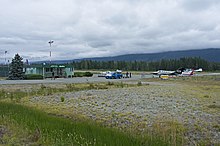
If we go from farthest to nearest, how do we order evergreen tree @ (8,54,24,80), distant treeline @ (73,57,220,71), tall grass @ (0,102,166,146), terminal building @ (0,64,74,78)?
distant treeline @ (73,57,220,71)
terminal building @ (0,64,74,78)
evergreen tree @ (8,54,24,80)
tall grass @ (0,102,166,146)

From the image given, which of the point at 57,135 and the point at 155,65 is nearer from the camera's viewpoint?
the point at 57,135

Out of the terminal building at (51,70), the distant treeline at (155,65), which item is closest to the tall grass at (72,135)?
the terminal building at (51,70)

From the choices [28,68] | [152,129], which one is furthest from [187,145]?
[28,68]

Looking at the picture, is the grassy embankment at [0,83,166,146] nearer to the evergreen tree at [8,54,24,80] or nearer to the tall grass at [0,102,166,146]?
the tall grass at [0,102,166,146]

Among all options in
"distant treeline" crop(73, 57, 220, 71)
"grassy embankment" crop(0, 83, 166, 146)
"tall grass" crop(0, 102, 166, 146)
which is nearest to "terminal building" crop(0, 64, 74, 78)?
"grassy embankment" crop(0, 83, 166, 146)

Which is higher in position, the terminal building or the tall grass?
the terminal building

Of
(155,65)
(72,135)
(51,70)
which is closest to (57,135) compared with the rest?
(72,135)

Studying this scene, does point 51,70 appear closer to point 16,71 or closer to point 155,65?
point 16,71

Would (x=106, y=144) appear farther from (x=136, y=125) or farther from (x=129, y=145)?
(x=136, y=125)

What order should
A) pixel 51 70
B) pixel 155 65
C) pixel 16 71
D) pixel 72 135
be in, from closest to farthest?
pixel 72 135
pixel 16 71
pixel 51 70
pixel 155 65

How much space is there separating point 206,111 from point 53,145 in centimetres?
894

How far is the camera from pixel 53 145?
20.6ft

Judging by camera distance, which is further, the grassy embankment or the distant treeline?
the distant treeline

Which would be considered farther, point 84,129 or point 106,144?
point 84,129
